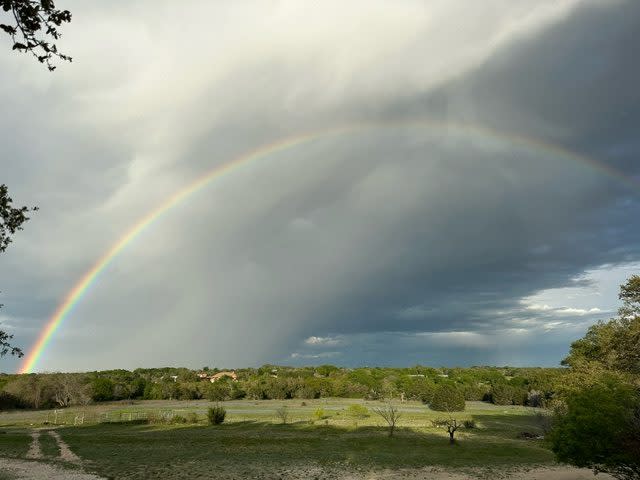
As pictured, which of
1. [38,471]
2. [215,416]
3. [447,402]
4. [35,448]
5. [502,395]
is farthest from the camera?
[502,395]

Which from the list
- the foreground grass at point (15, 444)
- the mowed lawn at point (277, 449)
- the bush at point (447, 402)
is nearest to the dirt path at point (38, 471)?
the mowed lawn at point (277, 449)

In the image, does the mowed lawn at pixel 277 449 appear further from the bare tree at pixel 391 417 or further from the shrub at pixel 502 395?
the shrub at pixel 502 395

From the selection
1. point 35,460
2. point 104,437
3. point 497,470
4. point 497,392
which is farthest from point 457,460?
point 497,392

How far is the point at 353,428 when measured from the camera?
58.6m

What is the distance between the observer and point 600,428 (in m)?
21.6

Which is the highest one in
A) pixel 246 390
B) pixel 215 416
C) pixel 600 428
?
pixel 246 390

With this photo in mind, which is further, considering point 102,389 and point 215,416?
point 102,389

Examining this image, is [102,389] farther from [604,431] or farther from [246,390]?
[604,431]

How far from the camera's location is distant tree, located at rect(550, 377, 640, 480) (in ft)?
69.6

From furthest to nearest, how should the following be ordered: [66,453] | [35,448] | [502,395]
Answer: [502,395] < [35,448] < [66,453]

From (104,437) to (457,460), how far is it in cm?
3570

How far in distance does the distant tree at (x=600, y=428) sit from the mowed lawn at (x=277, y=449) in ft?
20.7

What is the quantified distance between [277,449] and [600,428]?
2833 centimetres

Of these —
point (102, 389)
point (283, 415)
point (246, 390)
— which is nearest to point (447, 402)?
point (283, 415)
